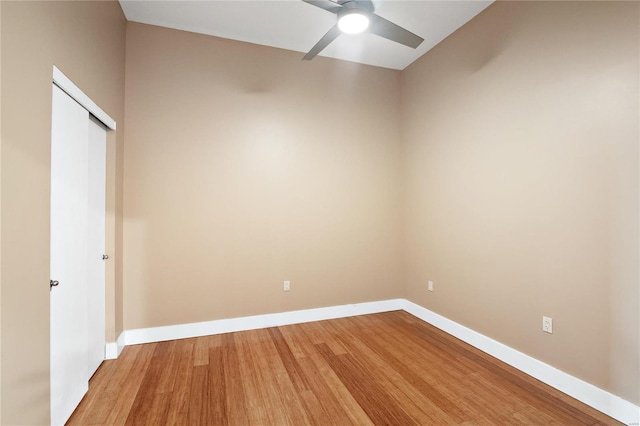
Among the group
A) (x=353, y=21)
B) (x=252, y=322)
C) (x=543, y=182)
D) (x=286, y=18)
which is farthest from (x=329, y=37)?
(x=252, y=322)

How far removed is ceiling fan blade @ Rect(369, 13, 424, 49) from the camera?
6.56ft

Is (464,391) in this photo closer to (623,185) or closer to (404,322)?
(404,322)

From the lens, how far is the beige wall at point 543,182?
5.87ft

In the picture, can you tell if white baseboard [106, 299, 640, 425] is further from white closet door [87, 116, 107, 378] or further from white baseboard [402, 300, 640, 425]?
white closet door [87, 116, 107, 378]

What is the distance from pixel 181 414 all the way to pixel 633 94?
3428 millimetres

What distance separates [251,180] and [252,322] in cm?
156

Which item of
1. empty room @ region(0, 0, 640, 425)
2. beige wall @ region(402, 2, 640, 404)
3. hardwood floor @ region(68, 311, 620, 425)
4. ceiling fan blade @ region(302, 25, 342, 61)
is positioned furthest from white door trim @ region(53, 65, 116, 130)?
beige wall @ region(402, 2, 640, 404)

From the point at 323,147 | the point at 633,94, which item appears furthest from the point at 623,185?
the point at 323,147

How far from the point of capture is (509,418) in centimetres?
181

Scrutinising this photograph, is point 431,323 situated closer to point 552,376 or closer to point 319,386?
point 552,376

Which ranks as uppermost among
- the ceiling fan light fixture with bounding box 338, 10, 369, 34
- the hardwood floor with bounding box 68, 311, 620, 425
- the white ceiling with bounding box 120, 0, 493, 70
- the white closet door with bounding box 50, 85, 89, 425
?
the white ceiling with bounding box 120, 0, 493, 70

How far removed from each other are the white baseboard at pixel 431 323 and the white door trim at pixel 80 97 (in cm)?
191

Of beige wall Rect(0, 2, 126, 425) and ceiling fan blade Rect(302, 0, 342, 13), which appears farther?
ceiling fan blade Rect(302, 0, 342, 13)

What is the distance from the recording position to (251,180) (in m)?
3.18
